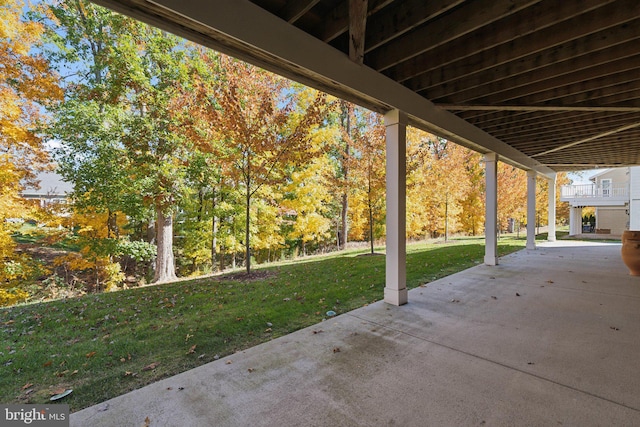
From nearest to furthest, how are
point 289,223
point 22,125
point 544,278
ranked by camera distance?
point 544,278 < point 22,125 < point 289,223

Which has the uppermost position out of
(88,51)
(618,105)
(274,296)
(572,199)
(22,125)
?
(88,51)

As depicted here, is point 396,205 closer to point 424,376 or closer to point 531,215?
point 424,376

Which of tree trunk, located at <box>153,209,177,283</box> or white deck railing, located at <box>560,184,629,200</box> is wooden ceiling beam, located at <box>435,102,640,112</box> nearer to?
tree trunk, located at <box>153,209,177,283</box>

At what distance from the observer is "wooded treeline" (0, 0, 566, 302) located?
19.6 feet

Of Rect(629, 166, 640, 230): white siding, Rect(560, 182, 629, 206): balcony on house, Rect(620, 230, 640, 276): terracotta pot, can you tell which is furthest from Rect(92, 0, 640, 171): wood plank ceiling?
Rect(560, 182, 629, 206): balcony on house

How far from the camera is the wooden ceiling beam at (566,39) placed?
235cm

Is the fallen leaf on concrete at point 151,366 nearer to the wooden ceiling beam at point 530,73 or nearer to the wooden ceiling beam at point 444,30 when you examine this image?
the wooden ceiling beam at point 444,30

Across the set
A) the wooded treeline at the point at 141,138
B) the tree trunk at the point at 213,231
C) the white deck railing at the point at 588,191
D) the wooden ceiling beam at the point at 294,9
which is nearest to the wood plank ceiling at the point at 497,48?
the wooden ceiling beam at the point at 294,9

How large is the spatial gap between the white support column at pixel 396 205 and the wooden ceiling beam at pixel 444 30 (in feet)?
2.77

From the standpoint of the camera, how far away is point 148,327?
130 inches

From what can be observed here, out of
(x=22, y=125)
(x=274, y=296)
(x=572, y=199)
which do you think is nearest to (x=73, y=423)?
(x=274, y=296)

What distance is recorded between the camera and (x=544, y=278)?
5.42 m

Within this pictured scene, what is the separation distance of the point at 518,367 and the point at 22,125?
1088cm

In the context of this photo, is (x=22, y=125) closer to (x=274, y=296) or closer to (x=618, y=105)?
(x=274, y=296)
